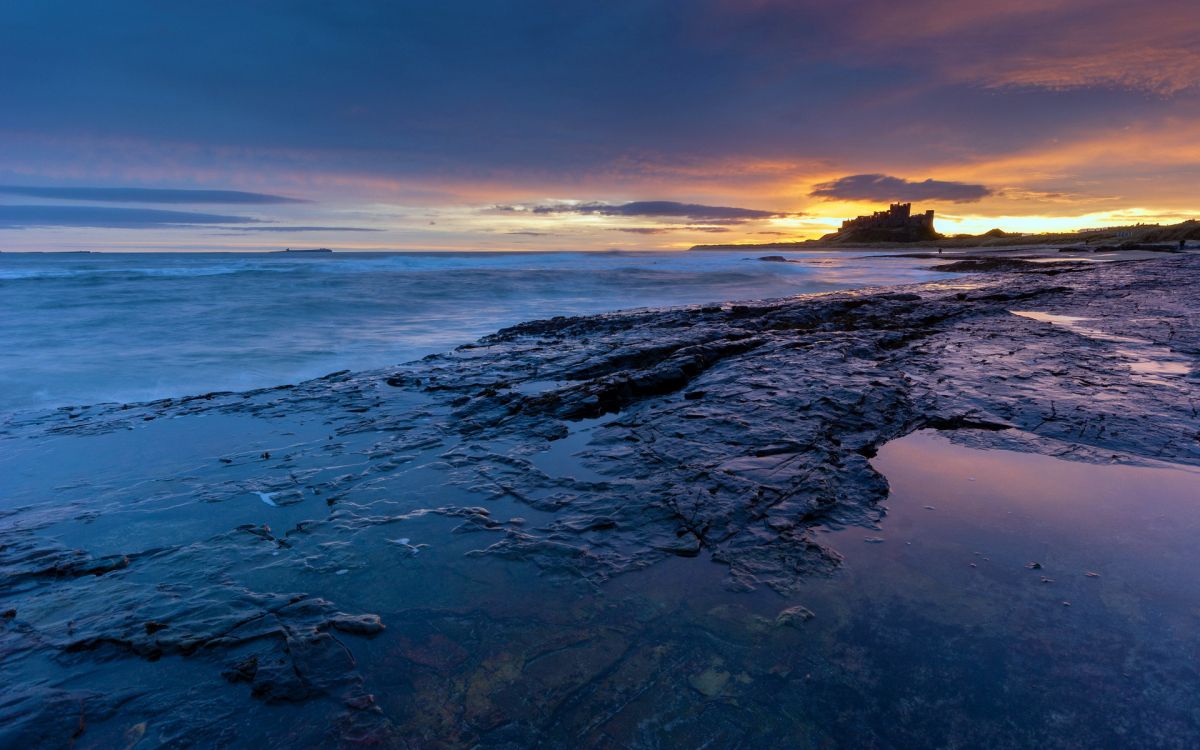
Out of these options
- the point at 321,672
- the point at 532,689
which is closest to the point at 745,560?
the point at 532,689

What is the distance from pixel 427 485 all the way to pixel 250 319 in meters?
16.1

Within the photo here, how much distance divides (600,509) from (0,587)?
11.3 ft

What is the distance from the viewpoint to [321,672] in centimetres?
230

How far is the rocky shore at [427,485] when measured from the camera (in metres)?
2.38

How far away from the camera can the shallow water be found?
6.52ft

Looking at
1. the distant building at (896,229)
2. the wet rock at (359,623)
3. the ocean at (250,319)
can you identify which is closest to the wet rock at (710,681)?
the wet rock at (359,623)

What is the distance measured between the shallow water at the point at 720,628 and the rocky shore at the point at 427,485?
0.11 ft

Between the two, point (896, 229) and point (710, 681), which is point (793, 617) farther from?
point (896, 229)

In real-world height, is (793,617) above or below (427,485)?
above

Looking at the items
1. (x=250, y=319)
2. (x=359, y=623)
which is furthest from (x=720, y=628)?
(x=250, y=319)

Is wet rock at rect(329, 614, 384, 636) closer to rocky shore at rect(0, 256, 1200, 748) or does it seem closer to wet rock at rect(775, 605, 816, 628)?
rocky shore at rect(0, 256, 1200, 748)

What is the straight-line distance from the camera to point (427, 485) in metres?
Answer: 4.10

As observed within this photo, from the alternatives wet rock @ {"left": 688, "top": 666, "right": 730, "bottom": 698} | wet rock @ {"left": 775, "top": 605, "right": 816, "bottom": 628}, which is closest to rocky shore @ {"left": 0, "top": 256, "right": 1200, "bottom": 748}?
wet rock @ {"left": 775, "top": 605, "right": 816, "bottom": 628}

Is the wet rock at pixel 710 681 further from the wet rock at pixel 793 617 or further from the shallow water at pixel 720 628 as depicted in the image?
the wet rock at pixel 793 617
